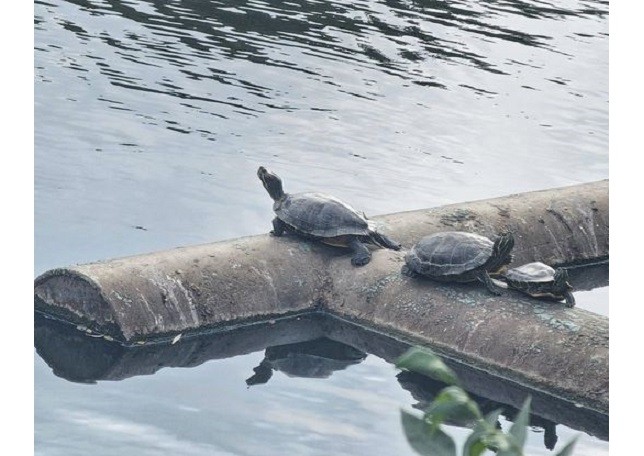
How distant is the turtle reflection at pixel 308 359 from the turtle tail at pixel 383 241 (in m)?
1.19

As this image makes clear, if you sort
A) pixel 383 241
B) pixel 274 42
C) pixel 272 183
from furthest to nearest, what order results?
1. pixel 274 42
2. pixel 272 183
3. pixel 383 241

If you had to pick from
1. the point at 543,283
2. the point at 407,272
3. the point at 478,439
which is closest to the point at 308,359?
the point at 407,272

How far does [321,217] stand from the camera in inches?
403

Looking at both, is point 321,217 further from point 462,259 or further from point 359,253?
point 462,259

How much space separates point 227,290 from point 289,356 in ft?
2.42

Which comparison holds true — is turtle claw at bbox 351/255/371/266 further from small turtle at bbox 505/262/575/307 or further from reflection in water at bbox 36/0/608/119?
reflection in water at bbox 36/0/608/119

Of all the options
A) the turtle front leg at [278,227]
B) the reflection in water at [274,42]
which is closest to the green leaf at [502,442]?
the turtle front leg at [278,227]

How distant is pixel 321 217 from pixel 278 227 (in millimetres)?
391

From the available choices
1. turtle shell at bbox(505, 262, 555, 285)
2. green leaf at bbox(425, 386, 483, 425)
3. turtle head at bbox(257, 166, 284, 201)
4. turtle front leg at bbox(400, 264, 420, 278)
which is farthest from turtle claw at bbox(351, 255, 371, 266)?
green leaf at bbox(425, 386, 483, 425)

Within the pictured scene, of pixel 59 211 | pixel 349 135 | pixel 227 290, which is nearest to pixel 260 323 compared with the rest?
pixel 227 290

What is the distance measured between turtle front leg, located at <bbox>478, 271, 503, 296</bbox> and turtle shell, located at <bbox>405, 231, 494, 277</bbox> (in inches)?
4.5

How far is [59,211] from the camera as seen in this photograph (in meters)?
12.3

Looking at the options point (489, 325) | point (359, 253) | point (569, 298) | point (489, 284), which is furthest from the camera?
point (359, 253)

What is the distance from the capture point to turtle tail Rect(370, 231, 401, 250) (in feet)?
34.4
